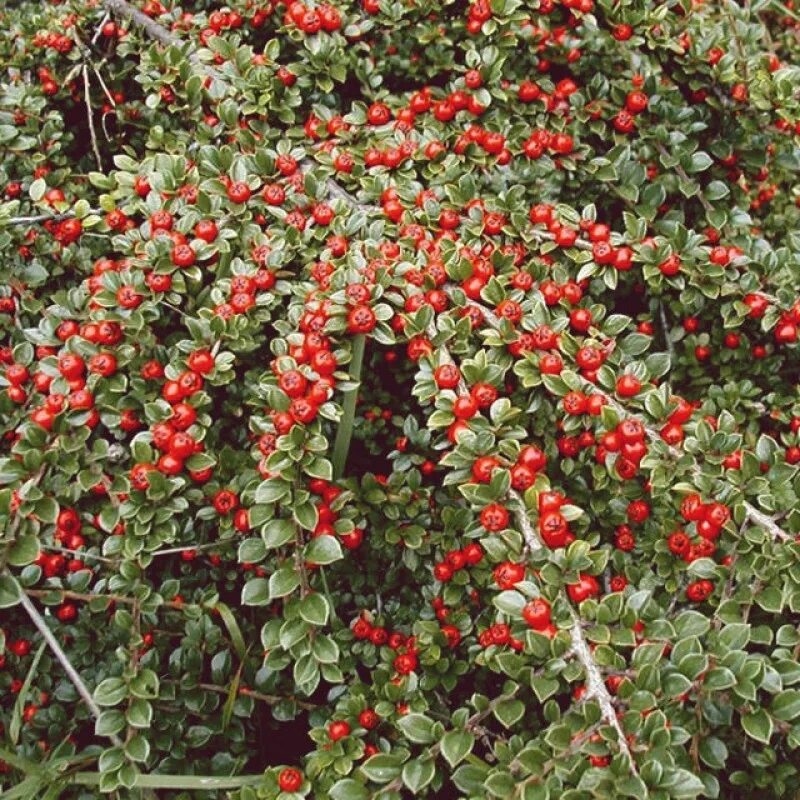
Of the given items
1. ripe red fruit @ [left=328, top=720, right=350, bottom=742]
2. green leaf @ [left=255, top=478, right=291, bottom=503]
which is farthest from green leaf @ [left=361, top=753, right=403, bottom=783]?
green leaf @ [left=255, top=478, right=291, bottom=503]

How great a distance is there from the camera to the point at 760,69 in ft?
11.6

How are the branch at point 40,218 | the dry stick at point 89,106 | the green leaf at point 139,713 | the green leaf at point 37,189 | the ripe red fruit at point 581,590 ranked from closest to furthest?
the ripe red fruit at point 581,590 < the green leaf at point 139,713 < the branch at point 40,218 < the green leaf at point 37,189 < the dry stick at point 89,106

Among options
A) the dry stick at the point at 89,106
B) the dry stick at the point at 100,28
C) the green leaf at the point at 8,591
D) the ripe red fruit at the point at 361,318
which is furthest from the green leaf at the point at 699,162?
the green leaf at the point at 8,591

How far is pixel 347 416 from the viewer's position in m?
2.83

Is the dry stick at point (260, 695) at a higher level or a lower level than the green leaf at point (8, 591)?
lower

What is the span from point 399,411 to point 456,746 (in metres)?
1.48

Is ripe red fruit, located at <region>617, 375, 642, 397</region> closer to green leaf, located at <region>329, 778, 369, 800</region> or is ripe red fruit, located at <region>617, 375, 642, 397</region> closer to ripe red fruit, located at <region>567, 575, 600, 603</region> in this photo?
ripe red fruit, located at <region>567, 575, 600, 603</region>

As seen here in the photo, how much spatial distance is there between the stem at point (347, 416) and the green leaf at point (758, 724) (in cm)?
145

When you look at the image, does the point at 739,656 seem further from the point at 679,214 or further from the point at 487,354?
the point at 679,214

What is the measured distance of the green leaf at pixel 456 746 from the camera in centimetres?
214

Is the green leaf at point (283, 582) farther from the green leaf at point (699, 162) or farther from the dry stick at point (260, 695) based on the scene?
the green leaf at point (699, 162)

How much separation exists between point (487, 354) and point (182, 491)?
1094 millimetres

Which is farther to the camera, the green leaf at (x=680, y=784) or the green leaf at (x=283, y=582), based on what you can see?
the green leaf at (x=283, y=582)

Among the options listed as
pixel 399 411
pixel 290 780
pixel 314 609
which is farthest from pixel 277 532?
pixel 399 411
